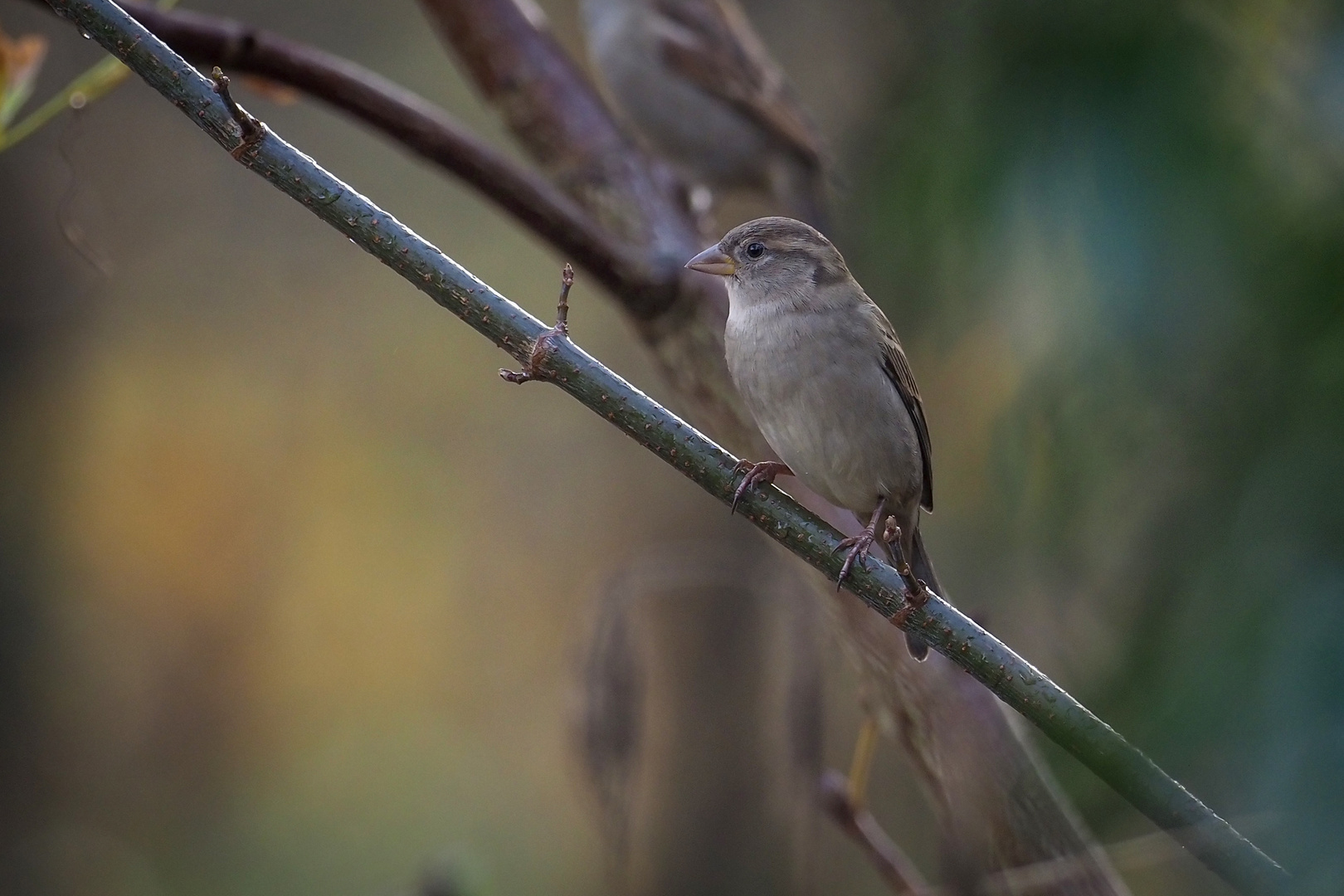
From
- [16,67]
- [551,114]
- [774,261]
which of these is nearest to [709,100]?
[551,114]

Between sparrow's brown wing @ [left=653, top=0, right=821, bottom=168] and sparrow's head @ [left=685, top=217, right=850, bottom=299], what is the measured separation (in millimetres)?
2242

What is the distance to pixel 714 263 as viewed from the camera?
10.4ft

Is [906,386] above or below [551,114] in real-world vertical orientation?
below

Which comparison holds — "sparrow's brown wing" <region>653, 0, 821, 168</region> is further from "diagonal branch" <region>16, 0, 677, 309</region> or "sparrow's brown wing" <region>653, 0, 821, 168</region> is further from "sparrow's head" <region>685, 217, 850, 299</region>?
"sparrow's head" <region>685, 217, 850, 299</region>

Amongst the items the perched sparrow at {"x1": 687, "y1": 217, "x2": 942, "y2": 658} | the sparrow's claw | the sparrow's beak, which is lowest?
the sparrow's claw

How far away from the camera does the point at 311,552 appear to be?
10758 mm

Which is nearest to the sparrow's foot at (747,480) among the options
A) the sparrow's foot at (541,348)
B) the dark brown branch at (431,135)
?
the sparrow's foot at (541,348)

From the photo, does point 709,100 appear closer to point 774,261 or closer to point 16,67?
point 774,261

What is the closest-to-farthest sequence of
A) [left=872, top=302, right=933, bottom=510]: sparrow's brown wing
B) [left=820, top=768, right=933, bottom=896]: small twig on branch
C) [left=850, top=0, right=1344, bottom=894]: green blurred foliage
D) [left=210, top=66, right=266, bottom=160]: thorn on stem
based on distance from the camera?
[left=210, top=66, right=266, bottom=160]: thorn on stem < [left=850, top=0, right=1344, bottom=894]: green blurred foliage < [left=820, top=768, right=933, bottom=896]: small twig on branch < [left=872, top=302, right=933, bottom=510]: sparrow's brown wing

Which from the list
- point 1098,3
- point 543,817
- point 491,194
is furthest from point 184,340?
point 1098,3

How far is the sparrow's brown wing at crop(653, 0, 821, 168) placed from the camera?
5.34m

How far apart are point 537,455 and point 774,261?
8226 millimetres

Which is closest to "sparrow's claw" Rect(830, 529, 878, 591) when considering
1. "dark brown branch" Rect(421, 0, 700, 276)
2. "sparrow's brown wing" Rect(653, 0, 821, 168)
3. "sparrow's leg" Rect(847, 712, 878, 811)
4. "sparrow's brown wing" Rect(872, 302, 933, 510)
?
"sparrow's leg" Rect(847, 712, 878, 811)

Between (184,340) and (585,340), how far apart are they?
3.38 m
